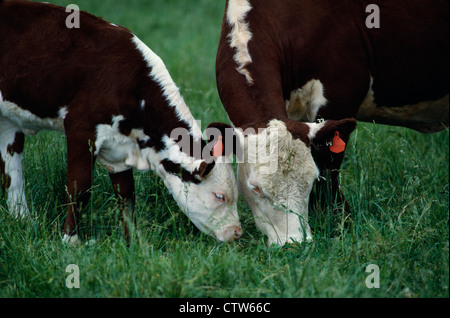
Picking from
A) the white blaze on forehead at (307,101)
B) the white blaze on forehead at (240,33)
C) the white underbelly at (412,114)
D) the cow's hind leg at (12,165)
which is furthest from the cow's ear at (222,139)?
the cow's hind leg at (12,165)

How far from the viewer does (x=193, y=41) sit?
10.7 metres

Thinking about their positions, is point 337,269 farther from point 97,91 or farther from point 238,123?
point 97,91

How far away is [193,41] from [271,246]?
7071 mm

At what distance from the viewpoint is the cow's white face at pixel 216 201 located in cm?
445

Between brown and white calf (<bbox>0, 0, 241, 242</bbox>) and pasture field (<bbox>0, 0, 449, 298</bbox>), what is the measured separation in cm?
26

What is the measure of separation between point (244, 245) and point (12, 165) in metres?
2.00

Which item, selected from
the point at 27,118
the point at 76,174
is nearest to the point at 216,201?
the point at 76,174

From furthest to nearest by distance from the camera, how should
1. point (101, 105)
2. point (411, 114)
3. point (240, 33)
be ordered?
point (411, 114) < point (240, 33) < point (101, 105)

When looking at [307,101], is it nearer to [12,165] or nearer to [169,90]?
[169,90]

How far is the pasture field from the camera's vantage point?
3.59 metres

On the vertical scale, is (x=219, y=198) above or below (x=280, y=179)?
below

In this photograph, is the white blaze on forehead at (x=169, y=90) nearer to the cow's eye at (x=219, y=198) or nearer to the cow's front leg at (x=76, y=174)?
the cow's eye at (x=219, y=198)

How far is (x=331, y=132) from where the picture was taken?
4.28 metres

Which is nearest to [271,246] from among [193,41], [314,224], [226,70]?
[314,224]
